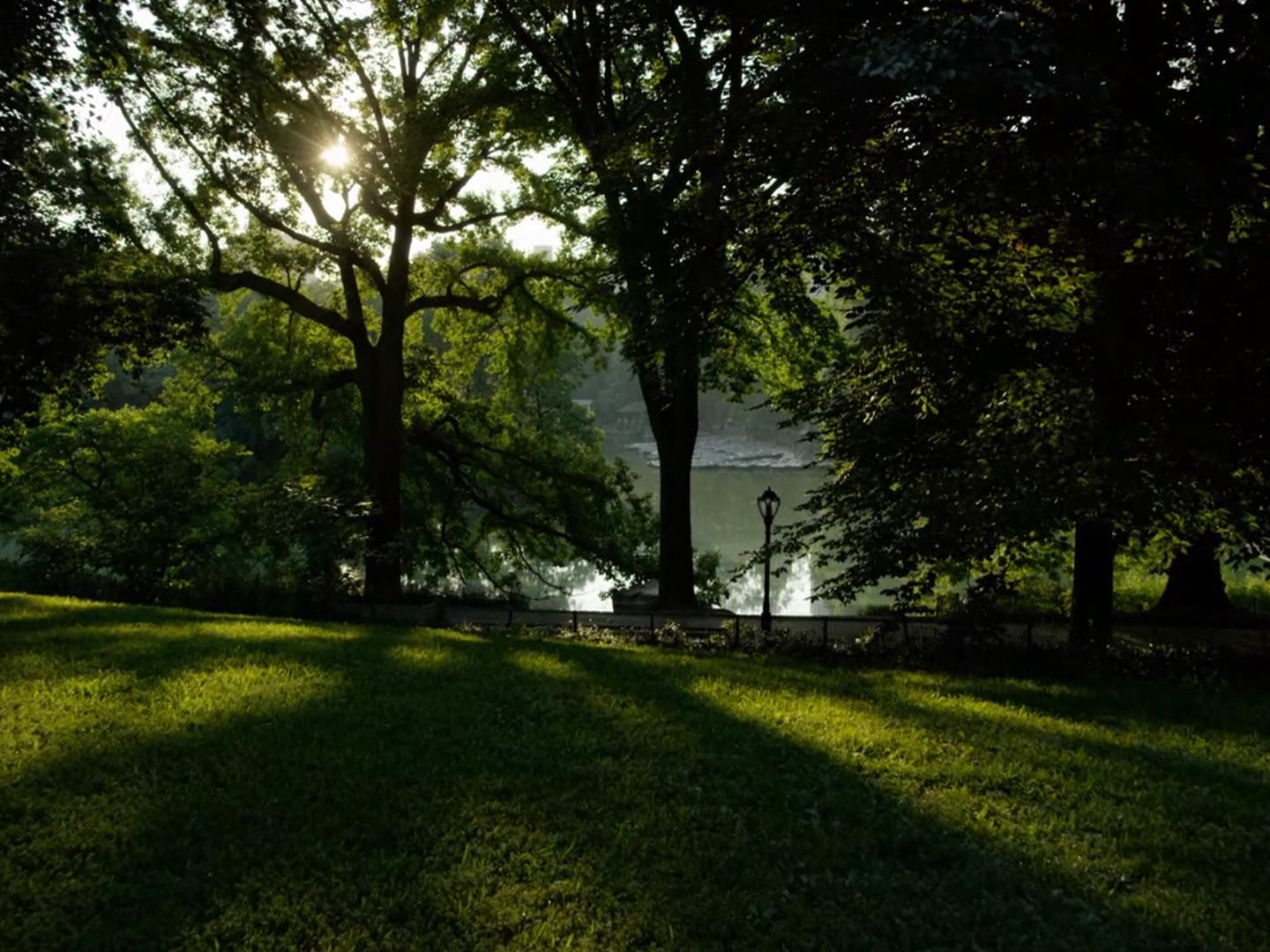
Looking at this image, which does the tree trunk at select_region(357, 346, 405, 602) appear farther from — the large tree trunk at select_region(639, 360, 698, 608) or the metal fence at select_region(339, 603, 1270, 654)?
the large tree trunk at select_region(639, 360, 698, 608)

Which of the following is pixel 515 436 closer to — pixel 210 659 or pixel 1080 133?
pixel 210 659

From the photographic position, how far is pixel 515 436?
23.9 meters

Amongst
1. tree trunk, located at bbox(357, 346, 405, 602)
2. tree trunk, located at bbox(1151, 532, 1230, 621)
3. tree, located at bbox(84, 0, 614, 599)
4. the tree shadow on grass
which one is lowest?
the tree shadow on grass

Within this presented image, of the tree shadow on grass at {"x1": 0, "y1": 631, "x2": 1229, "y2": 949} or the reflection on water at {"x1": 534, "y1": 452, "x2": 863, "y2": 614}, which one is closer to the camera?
the tree shadow on grass at {"x1": 0, "y1": 631, "x2": 1229, "y2": 949}

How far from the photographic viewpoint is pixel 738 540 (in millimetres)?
49469

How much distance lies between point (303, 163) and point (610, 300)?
7281 millimetres

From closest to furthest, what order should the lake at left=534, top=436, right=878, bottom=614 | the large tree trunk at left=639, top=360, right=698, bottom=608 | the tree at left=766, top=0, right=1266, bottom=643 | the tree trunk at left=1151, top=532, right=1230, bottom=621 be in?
the tree at left=766, top=0, right=1266, bottom=643, the large tree trunk at left=639, top=360, right=698, bottom=608, the tree trunk at left=1151, top=532, right=1230, bottom=621, the lake at left=534, top=436, right=878, bottom=614

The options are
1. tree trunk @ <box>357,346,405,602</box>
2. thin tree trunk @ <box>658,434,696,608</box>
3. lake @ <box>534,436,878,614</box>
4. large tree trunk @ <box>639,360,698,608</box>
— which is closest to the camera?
large tree trunk @ <box>639,360,698,608</box>

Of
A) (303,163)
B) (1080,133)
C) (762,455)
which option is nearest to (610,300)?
(303,163)

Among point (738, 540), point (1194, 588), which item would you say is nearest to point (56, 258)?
point (1194, 588)

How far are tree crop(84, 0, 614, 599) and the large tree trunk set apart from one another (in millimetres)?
5720

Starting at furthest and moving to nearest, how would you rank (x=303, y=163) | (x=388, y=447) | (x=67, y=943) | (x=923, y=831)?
(x=388, y=447) → (x=303, y=163) → (x=923, y=831) → (x=67, y=943)

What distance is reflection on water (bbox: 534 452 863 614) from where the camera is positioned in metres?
35.0

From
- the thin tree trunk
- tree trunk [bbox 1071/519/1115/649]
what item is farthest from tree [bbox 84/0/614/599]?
tree trunk [bbox 1071/519/1115/649]
